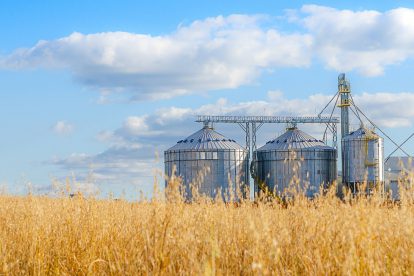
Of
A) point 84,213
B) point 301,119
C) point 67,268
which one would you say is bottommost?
point 67,268

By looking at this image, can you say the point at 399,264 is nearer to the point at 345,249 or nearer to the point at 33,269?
the point at 345,249

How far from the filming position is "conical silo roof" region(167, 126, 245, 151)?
3731 cm

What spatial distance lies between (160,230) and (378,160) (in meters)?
→ 35.2

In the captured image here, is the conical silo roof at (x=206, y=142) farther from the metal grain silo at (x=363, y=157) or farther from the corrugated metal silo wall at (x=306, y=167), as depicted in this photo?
the metal grain silo at (x=363, y=157)

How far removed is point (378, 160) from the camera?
38.0 m

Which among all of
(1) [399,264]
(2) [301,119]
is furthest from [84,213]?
(2) [301,119]

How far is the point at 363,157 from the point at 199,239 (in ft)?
109

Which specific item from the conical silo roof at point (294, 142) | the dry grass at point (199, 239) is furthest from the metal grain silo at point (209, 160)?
the dry grass at point (199, 239)

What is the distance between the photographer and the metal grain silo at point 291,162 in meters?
37.6

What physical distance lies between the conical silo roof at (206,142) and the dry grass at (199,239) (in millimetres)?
27922

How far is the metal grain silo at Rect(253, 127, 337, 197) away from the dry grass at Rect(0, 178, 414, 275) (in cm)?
2851

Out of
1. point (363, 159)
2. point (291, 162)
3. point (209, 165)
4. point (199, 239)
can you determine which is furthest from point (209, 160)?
point (199, 239)

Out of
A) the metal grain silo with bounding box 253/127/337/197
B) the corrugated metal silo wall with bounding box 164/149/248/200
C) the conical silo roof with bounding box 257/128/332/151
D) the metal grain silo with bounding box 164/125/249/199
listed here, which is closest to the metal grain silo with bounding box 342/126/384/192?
the metal grain silo with bounding box 253/127/337/197

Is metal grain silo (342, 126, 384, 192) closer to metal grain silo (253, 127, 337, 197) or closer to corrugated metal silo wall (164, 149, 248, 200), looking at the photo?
metal grain silo (253, 127, 337, 197)
